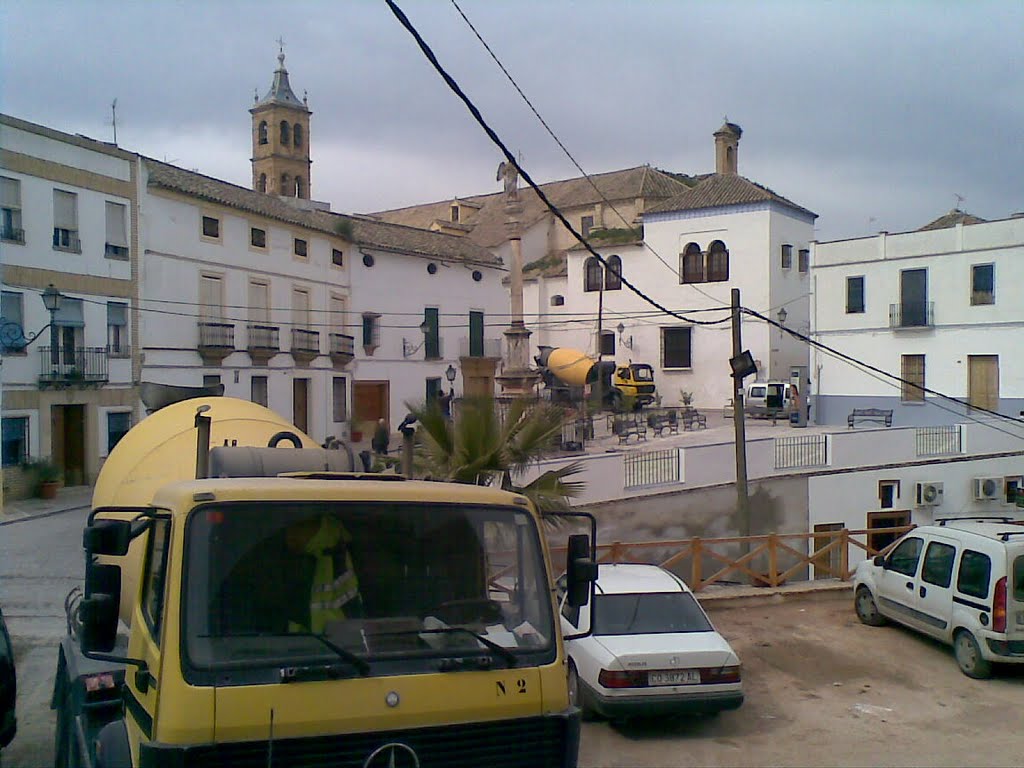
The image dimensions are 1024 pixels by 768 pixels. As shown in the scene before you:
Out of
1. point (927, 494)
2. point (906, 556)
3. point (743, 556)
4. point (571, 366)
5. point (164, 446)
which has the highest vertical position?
point (571, 366)

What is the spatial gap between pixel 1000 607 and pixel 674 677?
3.80 metres

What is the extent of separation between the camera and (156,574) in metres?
4.15

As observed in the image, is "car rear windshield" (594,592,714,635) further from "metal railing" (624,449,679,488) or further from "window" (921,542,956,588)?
"metal railing" (624,449,679,488)

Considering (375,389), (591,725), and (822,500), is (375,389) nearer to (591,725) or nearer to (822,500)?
(822,500)

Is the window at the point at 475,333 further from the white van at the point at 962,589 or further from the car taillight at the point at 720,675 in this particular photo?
the car taillight at the point at 720,675

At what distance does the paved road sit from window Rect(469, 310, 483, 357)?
22117 mm

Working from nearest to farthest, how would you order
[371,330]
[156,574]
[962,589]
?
1. [156,574]
2. [962,589]
3. [371,330]

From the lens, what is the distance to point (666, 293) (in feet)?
152

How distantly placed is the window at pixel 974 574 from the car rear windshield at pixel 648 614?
3.08m

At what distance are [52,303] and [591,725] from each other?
17.7m

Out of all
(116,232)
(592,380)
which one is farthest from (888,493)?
(116,232)

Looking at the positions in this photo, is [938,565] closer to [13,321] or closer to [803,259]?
[13,321]

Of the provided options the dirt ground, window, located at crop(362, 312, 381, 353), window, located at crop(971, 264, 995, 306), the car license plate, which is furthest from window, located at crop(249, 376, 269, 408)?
window, located at crop(971, 264, 995, 306)

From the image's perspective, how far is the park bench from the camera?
31711mm
